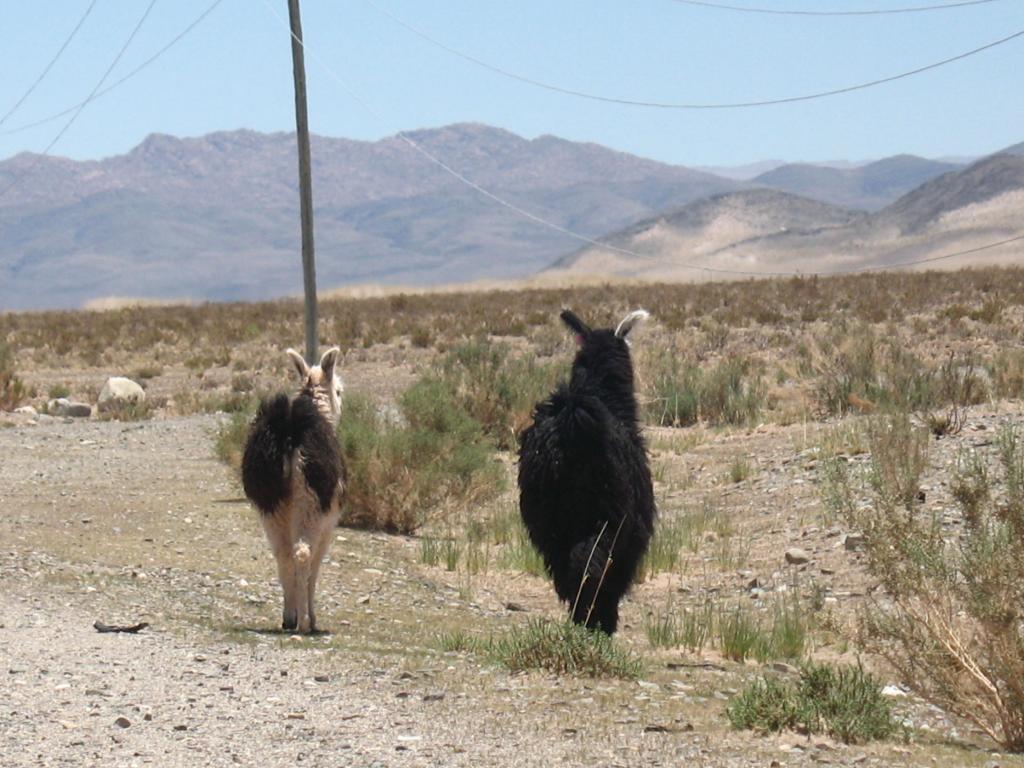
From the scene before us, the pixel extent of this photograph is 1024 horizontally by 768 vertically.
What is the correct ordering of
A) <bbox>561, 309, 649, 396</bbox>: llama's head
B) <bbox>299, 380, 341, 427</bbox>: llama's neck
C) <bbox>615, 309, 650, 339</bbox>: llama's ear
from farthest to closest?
<bbox>299, 380, 341, 427</bbox>: llama's neck → <bbox>615, 309, 650, 339</bbox>: llama's ear → <bbox>561, 309, 649, 396</bbox>: llama's head

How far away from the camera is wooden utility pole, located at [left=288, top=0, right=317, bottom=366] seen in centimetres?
2153

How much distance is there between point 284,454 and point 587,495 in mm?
1903

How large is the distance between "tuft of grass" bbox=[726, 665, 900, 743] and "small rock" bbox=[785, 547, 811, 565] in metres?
5.95

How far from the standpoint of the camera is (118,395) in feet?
95.0

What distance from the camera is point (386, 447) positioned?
15859 millimetres

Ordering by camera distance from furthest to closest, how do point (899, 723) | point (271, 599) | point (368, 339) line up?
1. point (368, 339)
2. point (271, 599)
3. point (899, 723)

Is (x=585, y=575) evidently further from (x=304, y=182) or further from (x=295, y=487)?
(x=304, y=182)

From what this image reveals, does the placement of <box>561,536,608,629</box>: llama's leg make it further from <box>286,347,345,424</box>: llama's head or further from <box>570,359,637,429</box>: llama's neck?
<box>286,347,345,424</box>: llama's head

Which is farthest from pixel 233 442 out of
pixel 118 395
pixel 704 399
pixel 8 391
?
pixel 118 395

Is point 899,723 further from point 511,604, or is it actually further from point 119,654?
point 511,604

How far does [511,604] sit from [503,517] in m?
3.11

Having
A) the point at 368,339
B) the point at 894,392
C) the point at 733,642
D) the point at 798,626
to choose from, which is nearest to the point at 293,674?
the point at 733,642

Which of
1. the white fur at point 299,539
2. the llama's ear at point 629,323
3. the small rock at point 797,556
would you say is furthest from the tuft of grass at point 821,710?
the small rock at point 797,556

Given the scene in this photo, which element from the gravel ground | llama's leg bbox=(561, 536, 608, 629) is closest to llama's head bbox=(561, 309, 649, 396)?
llama's leg bbox=(561, 536, 608, 629)
